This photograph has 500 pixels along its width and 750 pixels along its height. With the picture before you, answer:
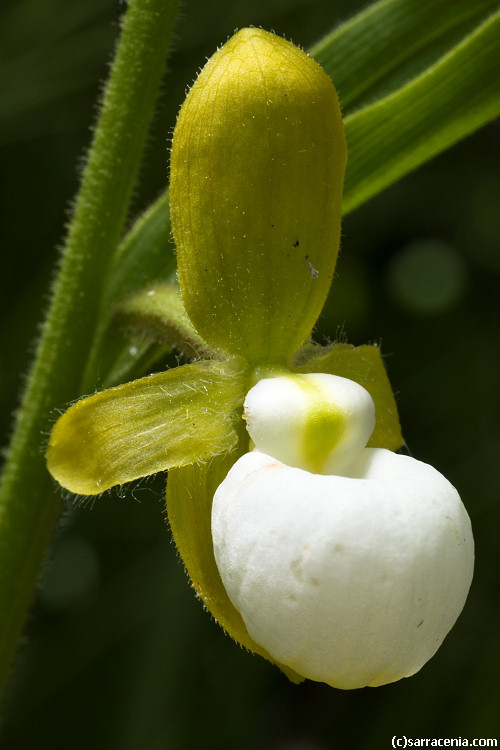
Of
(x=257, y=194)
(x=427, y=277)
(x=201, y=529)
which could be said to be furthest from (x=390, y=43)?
(x=427, y=277)

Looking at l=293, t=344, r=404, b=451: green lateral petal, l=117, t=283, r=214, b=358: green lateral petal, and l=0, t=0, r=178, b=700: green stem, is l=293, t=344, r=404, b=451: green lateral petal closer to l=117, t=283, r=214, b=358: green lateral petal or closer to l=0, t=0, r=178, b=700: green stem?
l=117, t=283, r=214, b=358: green lateral petal

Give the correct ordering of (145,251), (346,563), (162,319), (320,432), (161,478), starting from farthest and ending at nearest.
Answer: (161,478)
(145,251)
(162,319)
(320,432)
(346,563)

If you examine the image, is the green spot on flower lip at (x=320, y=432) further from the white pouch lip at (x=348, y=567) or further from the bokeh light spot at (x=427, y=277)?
the bokeh light spot at (x=427, y=277)

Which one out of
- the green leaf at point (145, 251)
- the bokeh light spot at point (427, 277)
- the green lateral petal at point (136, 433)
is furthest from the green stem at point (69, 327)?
the bokeh light spot at point (427, 277)

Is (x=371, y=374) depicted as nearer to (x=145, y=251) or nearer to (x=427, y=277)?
(x=145, y=251)

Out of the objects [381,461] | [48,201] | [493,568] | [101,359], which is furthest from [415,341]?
[381,461]

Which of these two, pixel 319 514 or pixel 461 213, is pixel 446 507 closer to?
pixel 319 514

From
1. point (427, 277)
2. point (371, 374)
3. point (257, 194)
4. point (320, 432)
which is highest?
point (257, 194)
